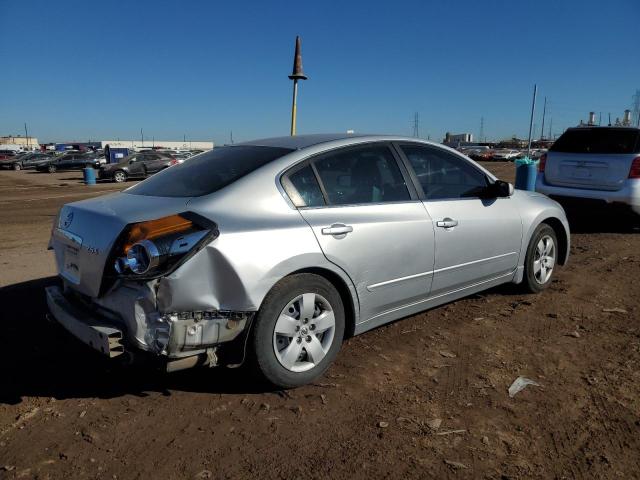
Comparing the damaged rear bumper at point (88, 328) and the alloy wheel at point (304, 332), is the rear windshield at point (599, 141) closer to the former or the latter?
the alloy wheel at point (304, 332)

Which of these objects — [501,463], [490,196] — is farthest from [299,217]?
[490,196]

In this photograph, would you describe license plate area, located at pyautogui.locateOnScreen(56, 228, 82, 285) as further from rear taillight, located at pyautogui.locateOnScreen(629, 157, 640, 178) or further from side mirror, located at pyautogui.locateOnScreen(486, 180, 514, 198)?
rear taillight, located at pyautogui.locateOnScreen(629, 157, 640, 178)

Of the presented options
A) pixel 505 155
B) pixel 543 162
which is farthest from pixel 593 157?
pixel 505 155

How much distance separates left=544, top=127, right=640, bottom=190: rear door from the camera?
7.50m

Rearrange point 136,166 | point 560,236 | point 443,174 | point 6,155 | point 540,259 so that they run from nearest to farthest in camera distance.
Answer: point 443,174, point 540,259, point 560,236, point 136,166, point 6,155

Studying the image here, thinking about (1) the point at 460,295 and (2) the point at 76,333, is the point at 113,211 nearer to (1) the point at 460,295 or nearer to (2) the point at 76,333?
(2) the point at 76,333

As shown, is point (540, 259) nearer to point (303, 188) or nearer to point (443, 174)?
point (443, 174)

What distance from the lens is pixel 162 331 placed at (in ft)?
8.55

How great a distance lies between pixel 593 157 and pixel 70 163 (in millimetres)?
37319

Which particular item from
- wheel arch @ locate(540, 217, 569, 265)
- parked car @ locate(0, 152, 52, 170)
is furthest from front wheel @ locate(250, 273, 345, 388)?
parked car @ locate(0, 152, 52, 170)

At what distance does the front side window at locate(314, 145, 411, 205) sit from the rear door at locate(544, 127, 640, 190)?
537cm

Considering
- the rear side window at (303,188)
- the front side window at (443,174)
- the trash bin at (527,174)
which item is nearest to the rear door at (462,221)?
the front side window at (443,174)

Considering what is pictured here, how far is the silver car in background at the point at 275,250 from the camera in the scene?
8.67ft

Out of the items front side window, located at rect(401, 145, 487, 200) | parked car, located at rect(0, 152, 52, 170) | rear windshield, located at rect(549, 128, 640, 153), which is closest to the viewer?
front side window, located at rect(401, 145, 487, 200)
